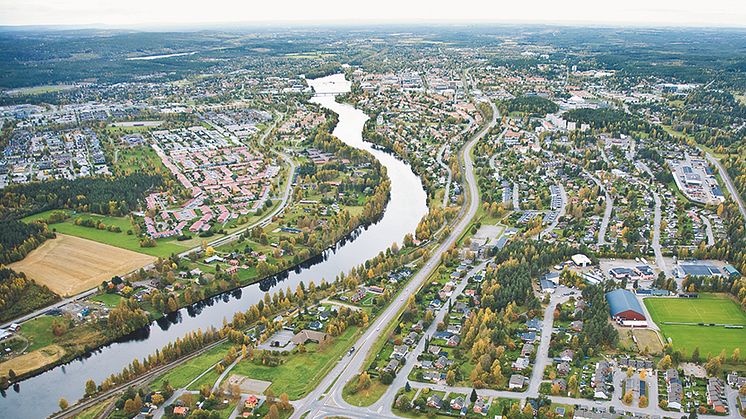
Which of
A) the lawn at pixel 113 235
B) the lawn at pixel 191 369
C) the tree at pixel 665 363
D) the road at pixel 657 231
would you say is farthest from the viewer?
the lawn at pixel 113 235

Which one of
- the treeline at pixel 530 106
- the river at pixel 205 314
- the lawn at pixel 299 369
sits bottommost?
the river at pixel 205 314

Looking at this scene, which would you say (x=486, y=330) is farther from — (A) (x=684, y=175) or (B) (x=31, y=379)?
(A) (x=684, y=175)

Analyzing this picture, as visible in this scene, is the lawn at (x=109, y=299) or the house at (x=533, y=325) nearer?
the house at (x=533, y=325)

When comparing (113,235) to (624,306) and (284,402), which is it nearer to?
(284,402)

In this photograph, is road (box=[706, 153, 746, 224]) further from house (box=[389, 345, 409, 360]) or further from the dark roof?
house (box=[389, 345, 409, 360])

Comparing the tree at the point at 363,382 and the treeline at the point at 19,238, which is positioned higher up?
the treeline at the point at 19,238

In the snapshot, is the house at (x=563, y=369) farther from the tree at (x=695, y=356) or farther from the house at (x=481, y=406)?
the tree at (x=695, y=356)

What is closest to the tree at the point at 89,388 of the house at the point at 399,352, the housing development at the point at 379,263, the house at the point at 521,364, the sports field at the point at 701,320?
the housing development at the point at 379,263

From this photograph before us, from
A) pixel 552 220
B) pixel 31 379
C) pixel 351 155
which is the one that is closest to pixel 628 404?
pixel 552 220
